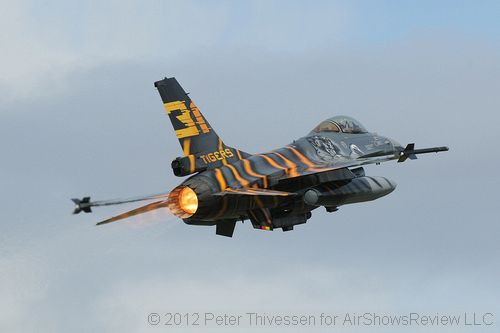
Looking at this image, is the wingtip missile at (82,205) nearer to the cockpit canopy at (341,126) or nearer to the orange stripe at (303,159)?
the orange stripe at (303,159)

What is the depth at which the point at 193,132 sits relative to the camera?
57375 mm

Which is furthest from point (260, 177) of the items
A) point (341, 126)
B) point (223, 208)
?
point (341, 126)

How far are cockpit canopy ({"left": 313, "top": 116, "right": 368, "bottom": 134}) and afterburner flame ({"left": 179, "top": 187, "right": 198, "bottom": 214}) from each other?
8.12m

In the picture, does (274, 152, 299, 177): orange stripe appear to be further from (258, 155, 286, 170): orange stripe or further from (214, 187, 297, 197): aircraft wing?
(214, 187, 297, 197): aircraft wing

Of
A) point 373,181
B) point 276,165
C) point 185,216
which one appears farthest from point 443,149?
point 185,216

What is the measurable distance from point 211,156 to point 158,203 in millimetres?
3565

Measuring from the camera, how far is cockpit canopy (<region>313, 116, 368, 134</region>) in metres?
59.8

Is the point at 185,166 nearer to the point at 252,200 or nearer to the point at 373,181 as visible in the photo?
the point at 252,200

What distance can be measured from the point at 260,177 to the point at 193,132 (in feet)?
12.3

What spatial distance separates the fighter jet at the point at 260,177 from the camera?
5378 cm

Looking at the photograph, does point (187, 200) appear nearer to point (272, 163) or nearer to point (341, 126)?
point (272, 163)

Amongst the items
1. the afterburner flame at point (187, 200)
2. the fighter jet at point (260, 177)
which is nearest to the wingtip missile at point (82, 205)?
the fighter jet at point (260, 177)

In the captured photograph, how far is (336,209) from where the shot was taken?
58.3m

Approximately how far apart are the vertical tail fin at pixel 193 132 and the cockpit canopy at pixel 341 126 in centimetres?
385
